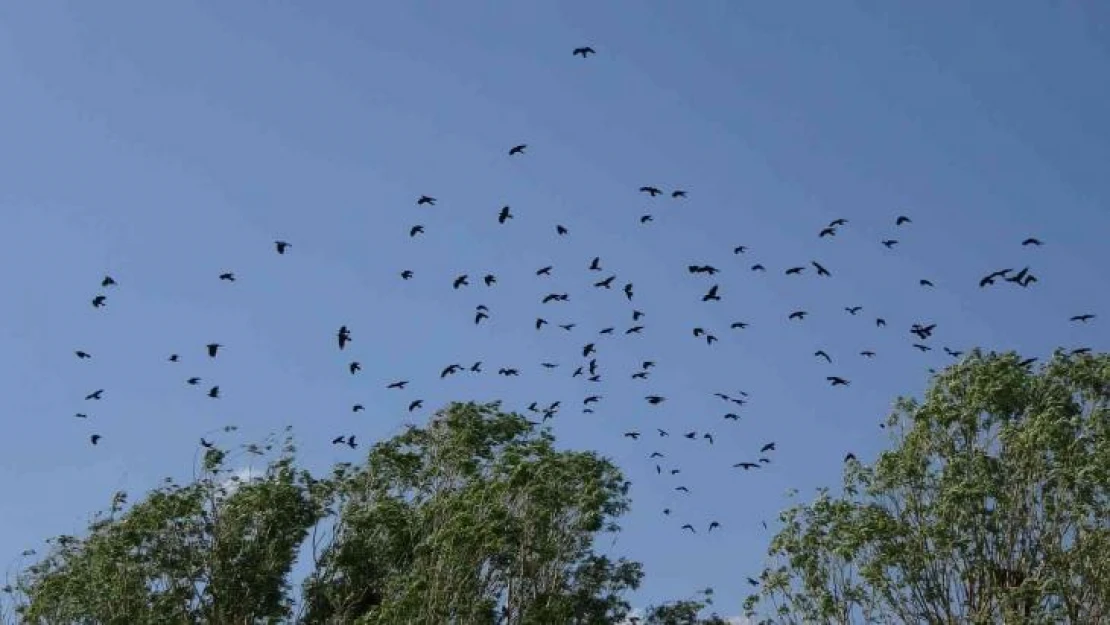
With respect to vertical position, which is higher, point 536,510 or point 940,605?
point 536,510

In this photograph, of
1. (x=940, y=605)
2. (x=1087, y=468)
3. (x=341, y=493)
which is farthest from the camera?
(x=341, y=493)

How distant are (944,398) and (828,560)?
5382 millimetres

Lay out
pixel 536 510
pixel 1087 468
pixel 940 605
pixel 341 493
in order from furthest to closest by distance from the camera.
Answer: pixel 341 493 → pixel 536 510 → pixel 940 605 → pixel 1087 468

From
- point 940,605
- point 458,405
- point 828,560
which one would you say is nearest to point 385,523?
point 458,405

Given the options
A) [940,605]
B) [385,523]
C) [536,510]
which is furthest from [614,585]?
[940,605]

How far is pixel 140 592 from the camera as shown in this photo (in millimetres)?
38469

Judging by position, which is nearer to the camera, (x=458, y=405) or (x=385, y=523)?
(x=385, y=523)

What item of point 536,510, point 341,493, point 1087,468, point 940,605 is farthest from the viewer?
point 341,493

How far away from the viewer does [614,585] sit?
40.2 m

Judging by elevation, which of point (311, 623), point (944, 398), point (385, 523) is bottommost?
point (311, 623)

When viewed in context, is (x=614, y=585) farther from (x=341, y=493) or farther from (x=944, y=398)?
(x=944, y=398)

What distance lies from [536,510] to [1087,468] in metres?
14.0

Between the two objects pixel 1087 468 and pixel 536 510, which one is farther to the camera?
pixel 536 510

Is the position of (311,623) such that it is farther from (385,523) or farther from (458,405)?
(458,405)
